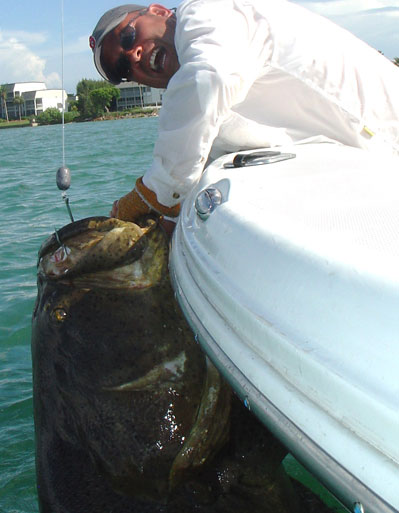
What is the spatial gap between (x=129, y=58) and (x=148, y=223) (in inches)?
34.4

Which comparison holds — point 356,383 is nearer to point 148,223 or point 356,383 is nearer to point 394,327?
point 394,327

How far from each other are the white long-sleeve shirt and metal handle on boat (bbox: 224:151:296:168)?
0.60 ft

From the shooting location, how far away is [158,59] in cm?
287

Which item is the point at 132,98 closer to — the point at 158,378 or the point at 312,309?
the point at 158,378

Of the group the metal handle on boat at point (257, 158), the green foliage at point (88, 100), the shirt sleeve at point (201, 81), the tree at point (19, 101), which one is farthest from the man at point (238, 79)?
the tree at point (19, 101)

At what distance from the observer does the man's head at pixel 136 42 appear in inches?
108

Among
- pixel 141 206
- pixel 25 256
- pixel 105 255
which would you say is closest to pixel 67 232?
pixel 105 255

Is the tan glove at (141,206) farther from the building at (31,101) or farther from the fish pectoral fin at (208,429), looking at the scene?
the building at (31,101)

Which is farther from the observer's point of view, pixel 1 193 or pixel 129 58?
pixel 1 193

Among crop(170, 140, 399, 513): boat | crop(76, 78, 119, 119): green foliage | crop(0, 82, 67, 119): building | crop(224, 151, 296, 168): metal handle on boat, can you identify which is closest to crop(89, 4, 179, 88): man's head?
crop(224, 151, 296, 168): metal handle on boat

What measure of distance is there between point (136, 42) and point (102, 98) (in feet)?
364

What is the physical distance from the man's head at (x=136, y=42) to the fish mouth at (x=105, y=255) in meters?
0.97

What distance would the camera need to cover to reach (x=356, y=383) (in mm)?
1064

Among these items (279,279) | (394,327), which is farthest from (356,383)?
(279,279)
